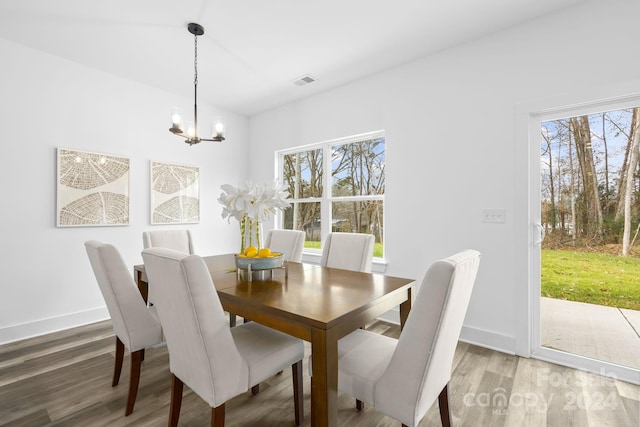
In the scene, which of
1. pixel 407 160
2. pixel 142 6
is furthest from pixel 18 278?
pixel 407 160

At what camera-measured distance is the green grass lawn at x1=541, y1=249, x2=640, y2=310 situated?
210cm

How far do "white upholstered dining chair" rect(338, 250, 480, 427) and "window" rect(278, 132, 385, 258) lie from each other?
215 centimetres

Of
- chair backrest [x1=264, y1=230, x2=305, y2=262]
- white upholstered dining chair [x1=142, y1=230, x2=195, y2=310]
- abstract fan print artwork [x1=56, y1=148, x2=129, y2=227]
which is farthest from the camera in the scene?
abstract fan print artwork [x1=56, y1=148, x2=129, y2=227]

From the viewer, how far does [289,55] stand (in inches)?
115

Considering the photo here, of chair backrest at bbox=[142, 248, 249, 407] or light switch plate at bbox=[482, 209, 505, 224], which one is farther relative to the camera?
light switch plate at bbox=[482, 209, 505, 224]

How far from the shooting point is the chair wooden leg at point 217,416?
1.25 m

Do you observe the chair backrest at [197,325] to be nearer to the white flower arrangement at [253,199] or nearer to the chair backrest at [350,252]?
the white flower arrangement at [253,199]

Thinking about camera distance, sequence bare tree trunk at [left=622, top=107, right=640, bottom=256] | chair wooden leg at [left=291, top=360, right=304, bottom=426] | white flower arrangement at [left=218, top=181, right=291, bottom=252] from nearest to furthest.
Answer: chair wooden leg at [left=291, top=360, right=304, bottom=426], white flower arrangement at [left=218, top=181, right=291, bottom=252], bare tree trunk at [left=622, top=107, right=640, bottom=256]

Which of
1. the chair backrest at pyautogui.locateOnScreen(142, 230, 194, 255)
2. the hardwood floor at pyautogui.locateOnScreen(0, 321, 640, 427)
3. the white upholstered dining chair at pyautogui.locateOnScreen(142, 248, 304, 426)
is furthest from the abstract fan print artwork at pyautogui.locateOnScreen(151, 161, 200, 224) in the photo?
the white upholstered dining chair at pyautogui.locateOnScreen(142, 248, 304, 426)

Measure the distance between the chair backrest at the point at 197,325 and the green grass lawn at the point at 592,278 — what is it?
8.10 feet

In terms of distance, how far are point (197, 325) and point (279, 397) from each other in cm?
103

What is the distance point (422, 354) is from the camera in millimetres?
1087

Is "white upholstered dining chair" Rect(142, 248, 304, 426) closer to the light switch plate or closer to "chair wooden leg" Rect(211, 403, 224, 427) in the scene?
"chair wooden leg" Rect(211, 403, 224, 427)

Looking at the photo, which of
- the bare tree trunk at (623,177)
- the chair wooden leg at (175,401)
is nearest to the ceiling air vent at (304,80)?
the bare tree trunk at (623,177)
